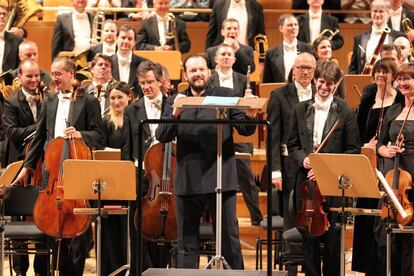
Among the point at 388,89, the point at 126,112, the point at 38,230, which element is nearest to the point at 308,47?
the point at 388,89

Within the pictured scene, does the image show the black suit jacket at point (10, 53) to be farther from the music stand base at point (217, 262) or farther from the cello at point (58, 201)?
the music stand base at point (217, 262)

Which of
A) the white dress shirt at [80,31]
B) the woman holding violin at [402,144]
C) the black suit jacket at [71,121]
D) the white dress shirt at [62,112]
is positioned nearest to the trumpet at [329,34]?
the white dress shirt at [80,31]

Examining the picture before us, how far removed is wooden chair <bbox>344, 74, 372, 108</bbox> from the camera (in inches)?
304

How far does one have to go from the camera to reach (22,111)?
23.9 feet

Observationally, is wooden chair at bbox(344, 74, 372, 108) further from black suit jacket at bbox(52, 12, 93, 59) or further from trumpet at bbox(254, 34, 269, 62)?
black suit jacket at bbox(52, 12, 93, 59)

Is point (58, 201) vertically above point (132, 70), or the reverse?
point (132, 70)

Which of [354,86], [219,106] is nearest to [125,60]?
[354,86]

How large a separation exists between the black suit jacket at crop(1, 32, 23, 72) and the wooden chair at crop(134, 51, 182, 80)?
3.93ft

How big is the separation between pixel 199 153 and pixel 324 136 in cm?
85

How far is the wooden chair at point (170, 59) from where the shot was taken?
8.55 metres

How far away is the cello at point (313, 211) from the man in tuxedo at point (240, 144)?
1593mm

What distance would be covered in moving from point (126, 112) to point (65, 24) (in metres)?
3.26

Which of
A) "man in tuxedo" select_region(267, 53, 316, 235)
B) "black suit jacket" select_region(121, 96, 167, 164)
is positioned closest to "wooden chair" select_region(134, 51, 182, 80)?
"man in tuxedo" select_region(267, 53, 316, 235)

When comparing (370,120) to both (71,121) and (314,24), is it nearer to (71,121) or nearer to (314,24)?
(71,121)
